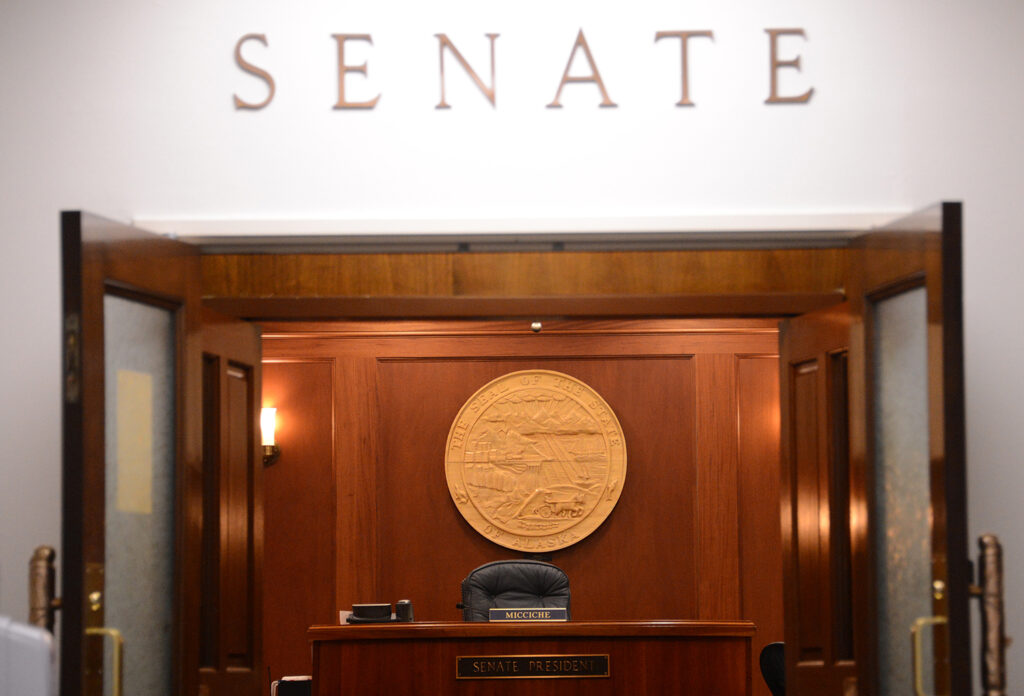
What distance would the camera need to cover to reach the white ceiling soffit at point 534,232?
3.02m

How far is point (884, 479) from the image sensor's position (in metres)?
2.80

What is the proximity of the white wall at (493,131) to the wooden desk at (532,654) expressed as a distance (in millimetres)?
1950

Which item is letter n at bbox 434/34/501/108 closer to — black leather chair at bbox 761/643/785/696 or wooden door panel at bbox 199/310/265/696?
wooden door panel at bbox 199/310/265/696

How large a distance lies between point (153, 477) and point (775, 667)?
3575 mm

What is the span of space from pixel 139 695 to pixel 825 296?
216 cm

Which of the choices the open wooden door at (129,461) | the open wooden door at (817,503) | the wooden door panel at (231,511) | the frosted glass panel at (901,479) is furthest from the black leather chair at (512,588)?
the frosted glass panel at (901,479)

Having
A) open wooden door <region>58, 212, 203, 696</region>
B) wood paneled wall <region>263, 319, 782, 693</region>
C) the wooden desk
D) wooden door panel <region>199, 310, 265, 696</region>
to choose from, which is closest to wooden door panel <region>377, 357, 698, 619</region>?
wood paneled wall <region>263, 319, 782, 693</region>

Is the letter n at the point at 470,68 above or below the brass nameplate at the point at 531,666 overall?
above

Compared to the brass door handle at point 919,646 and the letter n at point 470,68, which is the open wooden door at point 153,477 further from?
the brass door handle at point 919,646

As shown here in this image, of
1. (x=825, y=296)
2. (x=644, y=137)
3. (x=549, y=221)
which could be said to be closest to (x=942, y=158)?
(x=825, y=296)

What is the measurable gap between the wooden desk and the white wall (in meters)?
1.95

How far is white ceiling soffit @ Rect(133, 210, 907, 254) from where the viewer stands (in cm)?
302

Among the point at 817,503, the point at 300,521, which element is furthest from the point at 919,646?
the point at 300,521

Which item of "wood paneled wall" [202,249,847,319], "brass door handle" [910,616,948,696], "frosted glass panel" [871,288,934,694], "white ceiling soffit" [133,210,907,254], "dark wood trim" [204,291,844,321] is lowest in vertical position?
"brass door handle" [910,616,948,696]
